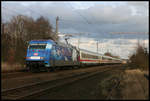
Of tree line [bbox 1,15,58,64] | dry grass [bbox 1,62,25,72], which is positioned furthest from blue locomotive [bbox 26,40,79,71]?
tree line [bbox 1,15,58,64]

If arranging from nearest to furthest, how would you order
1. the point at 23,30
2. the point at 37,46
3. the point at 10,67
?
the point at 37,46 → the point at 10,67 → the point at 23,30

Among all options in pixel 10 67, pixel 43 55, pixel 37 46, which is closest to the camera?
pixel 43 55

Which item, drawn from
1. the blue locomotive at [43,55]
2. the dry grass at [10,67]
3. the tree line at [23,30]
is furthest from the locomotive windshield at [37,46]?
the tree line at [23,30]

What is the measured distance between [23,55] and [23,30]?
10.7m

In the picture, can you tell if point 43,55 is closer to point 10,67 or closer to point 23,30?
point 10,67

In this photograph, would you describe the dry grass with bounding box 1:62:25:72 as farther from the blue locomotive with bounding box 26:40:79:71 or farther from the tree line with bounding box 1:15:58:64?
the blue locomotive with bounding box 26:40:79:71

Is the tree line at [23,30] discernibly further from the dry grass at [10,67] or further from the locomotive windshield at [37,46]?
the locomotive windshield at [37,46]

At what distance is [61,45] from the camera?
20531mm

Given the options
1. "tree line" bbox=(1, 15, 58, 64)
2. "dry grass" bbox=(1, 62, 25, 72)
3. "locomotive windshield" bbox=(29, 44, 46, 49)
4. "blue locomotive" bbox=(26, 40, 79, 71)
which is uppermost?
"tree line" bbox=(1, 15, 58, 64)

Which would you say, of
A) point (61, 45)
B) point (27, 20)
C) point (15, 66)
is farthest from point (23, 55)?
point (27, 20)

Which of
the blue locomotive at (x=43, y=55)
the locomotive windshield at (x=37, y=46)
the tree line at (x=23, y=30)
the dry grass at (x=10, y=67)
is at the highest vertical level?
the tree line at (x=23, y=30)

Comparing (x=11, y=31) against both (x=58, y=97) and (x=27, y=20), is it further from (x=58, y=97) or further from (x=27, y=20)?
(x=58, y=97)

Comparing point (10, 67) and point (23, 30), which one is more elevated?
point (23, 30)

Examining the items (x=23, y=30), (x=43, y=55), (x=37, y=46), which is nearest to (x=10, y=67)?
(x=37, y=46)
